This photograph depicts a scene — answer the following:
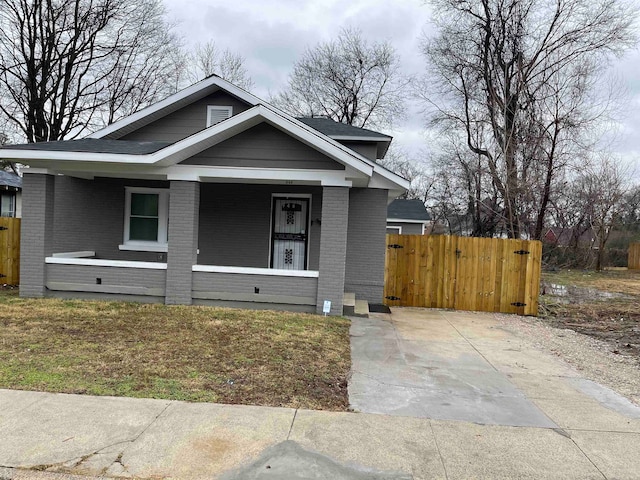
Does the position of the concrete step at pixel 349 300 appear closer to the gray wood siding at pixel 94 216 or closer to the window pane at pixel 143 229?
the gray wood siding at pixel 94 216

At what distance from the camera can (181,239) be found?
30.6ft

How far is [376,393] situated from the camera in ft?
16.8

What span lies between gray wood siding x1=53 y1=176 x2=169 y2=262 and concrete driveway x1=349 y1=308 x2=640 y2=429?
678 centimetres

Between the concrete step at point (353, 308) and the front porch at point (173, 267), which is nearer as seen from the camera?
the front porch at point (173, 267)

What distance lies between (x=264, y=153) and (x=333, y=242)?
2293mm

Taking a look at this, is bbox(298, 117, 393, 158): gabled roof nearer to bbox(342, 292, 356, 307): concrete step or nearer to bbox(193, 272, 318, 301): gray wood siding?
bbox(342, 292, 356, 307): concrete step

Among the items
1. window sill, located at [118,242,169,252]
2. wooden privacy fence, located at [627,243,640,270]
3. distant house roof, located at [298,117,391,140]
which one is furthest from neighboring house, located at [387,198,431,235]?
window sill, located at [118,242,169,252]

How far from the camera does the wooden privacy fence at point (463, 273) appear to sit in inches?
441

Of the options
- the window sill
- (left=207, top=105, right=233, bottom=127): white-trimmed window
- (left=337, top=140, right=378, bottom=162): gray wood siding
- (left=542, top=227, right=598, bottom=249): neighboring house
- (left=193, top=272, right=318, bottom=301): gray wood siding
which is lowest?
(left=193, top=272, right=318, bottom=301): gray wood siding

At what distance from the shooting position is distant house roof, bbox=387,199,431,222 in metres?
27.1

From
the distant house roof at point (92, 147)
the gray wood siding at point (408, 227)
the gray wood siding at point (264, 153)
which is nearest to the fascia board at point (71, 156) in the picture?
the distant house roof at point (92, 147)

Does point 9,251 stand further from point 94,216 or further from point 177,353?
point 177,353

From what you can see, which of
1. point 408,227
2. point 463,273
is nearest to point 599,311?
point 463,273

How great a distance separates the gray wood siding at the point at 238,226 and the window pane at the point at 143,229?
4.26 ft
